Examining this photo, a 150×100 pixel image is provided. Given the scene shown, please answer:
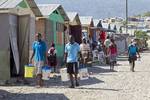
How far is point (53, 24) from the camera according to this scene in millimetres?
31078

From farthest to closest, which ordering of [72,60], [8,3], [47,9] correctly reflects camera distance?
[47,9], [8,3], [72,60]

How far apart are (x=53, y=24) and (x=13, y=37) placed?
1080 centimetres

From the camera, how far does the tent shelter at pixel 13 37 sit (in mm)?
19938

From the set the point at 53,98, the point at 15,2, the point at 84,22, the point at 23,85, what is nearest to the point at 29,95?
the point at 53,98

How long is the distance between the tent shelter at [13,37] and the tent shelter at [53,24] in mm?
7195

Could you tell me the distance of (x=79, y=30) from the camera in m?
37.3

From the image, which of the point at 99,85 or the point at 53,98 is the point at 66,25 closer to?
the point at 99,85

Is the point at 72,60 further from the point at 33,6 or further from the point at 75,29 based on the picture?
the point at 75,29

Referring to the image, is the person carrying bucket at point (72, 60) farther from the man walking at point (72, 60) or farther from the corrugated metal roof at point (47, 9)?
the corrugated metal roof at point (47, 9)

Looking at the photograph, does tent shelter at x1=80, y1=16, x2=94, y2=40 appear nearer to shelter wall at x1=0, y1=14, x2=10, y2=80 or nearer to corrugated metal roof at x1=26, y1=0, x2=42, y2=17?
corrugated metal roof at x1=26, y1=0, x2=42, y2=17

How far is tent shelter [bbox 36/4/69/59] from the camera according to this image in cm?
2917

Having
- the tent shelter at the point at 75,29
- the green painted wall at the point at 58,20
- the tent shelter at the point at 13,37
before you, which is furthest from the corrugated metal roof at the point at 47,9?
the tent shelter at the point at 13,37

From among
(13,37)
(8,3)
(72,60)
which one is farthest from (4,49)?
(72,60)

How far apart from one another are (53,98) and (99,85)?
14.3 ft
